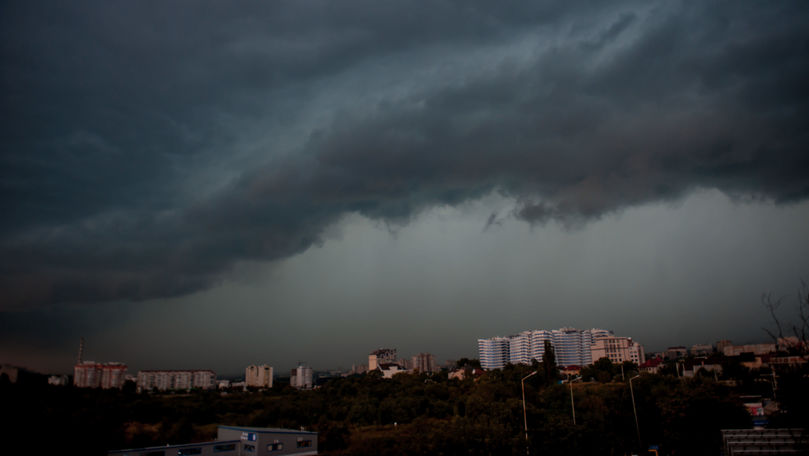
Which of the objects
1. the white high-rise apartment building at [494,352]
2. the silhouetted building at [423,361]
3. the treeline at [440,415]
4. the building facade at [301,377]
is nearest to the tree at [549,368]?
the treeline at [440,415]

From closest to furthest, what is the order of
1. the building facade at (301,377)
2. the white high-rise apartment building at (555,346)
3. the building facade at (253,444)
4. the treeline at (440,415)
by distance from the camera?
the treeline at (440,415) < the building facade at (253,444) < the white high-rise apartment building at (555,346) < the building facade at (301,377)

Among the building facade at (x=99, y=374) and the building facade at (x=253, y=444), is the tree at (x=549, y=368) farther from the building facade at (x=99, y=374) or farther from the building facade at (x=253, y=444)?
the building facade at (x=99, y=374)

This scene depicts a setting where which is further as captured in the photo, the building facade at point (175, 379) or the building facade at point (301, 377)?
the building facade at point (301, 377)

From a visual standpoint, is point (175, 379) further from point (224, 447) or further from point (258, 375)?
point (224, 447)

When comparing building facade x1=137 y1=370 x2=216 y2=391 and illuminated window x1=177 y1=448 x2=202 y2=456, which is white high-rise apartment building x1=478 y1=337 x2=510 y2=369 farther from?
illuminated window x1=177 y1=448 x2=202 y2=456

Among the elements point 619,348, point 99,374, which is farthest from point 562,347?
point 99,374

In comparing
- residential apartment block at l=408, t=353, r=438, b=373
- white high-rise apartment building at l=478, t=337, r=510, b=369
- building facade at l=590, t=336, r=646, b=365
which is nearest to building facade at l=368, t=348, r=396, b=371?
residential apartment block at l=408, t=353, r=438, b=373
